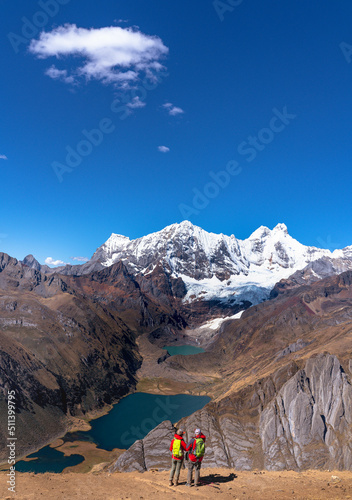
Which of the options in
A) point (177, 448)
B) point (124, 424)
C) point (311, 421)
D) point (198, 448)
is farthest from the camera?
point (124, 424)

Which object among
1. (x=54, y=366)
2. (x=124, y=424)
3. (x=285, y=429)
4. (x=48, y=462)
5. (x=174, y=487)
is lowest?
(x=48, y=462)

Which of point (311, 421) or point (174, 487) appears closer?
point (174, 487)

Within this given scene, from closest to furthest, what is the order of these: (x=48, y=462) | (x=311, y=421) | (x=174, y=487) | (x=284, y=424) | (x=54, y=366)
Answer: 1. (x=174, y=487)
2. (x=311, y=421)
3. (x=284, y=424)
4. (x=48, y=462)
5. (x=54, y=366)

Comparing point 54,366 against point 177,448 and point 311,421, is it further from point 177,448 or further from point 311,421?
point 177,448

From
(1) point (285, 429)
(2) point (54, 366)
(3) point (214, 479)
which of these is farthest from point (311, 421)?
(2) point (54, 366)

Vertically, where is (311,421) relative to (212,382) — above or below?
above

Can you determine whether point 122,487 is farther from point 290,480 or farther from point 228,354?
point 228,354
